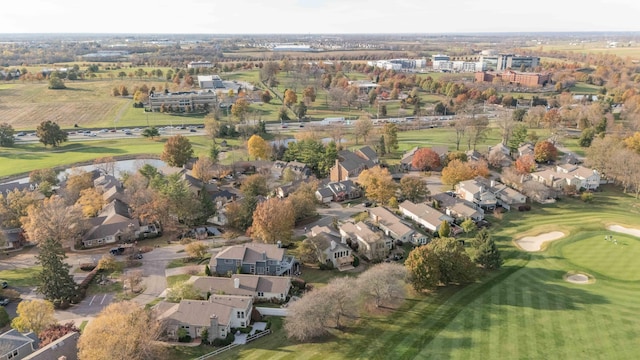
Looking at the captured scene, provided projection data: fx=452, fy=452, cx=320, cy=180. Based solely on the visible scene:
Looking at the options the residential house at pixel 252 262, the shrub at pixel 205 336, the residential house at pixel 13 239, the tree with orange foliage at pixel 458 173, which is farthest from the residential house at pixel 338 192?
the residential house at pixel 13 239

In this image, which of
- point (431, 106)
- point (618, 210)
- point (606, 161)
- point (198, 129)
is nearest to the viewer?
point (618, 210)

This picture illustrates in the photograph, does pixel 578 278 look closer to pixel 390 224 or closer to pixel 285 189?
pixel 390 224

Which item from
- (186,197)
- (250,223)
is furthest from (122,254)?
(250,223)

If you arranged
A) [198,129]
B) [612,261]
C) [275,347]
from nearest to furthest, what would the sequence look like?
[275,347] < [612,261] < [198,129]

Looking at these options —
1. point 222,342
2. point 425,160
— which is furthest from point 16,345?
point 425,160

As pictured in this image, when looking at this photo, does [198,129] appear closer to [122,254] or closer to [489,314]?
[122,254]

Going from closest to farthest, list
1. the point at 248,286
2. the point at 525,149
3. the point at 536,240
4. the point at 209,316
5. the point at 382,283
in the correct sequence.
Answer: the point at 209,316, the point at 382,283, the point at 248,286, the point at 536,240, the point at 525,149

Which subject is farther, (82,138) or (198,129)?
(198,129)
